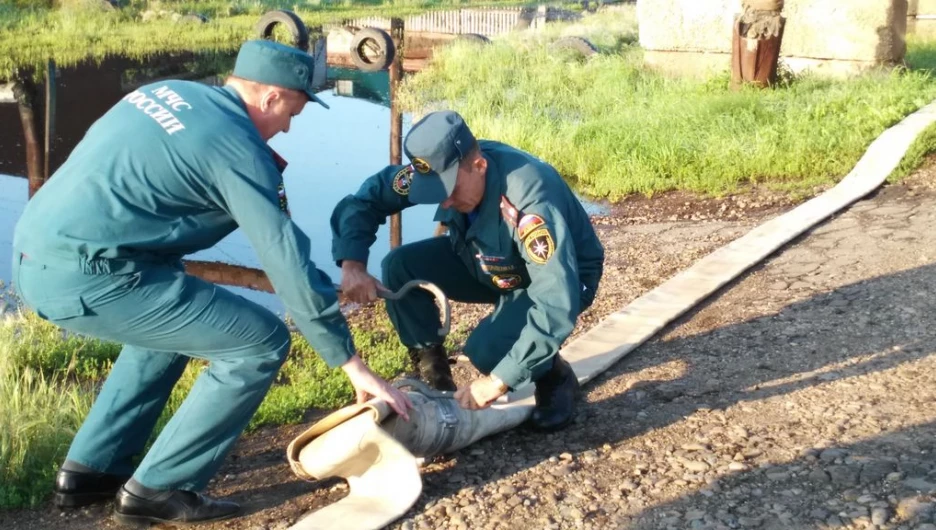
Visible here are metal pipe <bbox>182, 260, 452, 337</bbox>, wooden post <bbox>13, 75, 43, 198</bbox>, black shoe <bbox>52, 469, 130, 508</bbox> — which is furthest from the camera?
wooden post <bbox>13, 75, 43, 198</bbox>

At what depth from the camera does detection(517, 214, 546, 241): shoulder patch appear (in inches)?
154

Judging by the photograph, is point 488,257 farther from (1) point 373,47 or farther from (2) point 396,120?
(1) point 373,47

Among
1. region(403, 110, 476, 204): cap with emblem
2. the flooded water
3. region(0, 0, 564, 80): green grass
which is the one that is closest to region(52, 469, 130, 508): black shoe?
region(403, 110, 476, 204): cap with emblem

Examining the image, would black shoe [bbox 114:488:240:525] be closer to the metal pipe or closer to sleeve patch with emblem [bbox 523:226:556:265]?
sleeve patch with emblem [bbox 523:226:556:265]

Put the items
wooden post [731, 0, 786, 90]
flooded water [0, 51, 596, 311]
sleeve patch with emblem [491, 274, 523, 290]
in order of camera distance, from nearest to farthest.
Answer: sleeve patch with emblem [491, 274, 523, 290], flooded water [0, 51, 596, 311], wooden post [731, 0, 786, 90]

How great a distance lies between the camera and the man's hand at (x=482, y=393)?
3867mm

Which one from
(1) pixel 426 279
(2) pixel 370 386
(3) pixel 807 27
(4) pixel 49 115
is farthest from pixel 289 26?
(2) pixel 370 386

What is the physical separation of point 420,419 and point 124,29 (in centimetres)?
1906

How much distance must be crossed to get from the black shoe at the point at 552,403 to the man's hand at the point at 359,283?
726 mm

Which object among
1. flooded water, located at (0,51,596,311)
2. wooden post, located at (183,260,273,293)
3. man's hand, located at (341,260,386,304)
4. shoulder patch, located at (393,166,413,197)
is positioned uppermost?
shoulder patch, located at (393,166,413,197)

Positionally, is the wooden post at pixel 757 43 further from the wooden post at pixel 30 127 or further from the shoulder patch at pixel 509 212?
the shoulder patch at pixel 509 212

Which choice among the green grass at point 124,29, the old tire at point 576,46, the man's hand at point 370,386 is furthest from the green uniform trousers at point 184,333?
the old tire at point 576,46

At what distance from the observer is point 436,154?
3.84 metres

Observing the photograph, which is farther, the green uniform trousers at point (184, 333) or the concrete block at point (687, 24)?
the concrete block at point (687, 24)
